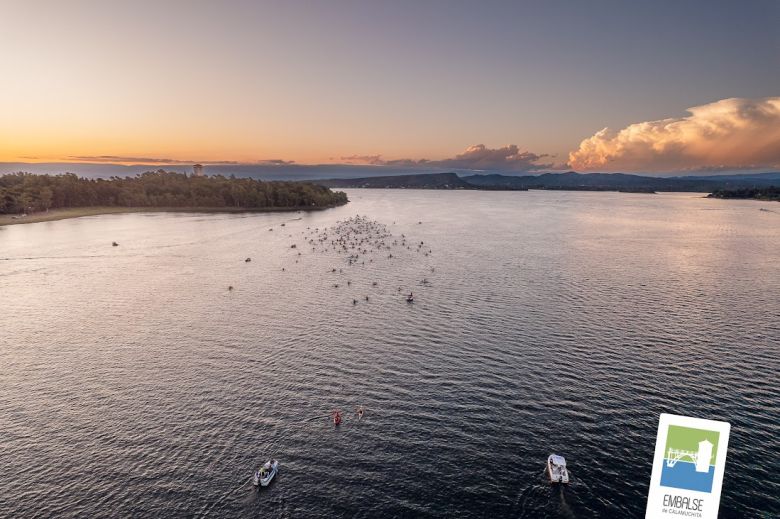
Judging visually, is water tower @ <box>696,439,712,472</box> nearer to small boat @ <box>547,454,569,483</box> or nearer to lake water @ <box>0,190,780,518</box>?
lake water @ <box>0,190,780,518</box>

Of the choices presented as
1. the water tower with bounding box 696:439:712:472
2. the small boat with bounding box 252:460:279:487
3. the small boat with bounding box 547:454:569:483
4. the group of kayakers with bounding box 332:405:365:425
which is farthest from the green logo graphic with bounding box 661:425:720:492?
the group of kayakers with bounding box 332:405:365:425

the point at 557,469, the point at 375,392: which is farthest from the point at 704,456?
the point at 375,392

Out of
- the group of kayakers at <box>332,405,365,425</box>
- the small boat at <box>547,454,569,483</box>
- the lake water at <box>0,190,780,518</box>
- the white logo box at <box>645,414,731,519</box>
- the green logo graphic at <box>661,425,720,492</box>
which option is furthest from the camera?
the group of kayakers at <box>332,405,365,425</box>

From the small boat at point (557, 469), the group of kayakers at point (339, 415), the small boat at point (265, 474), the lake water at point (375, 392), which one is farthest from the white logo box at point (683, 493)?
the group of kayakers at point (339, 415)

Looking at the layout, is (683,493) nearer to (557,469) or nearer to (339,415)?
(557,469)

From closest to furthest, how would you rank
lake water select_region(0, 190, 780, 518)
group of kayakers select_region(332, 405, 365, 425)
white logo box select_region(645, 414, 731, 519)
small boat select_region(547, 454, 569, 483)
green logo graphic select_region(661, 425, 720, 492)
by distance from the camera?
1. white logo box select_region(645, 414, 731, 519)
2. green logo graphic select_region(661, 425, 720, 492)
3. lake water select_region(0, 190, 780, 518)
4. small boat select_region(547, 454, 569, 483)
5. group of kayakers select_region(332, 405, 365, 425)
